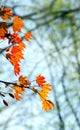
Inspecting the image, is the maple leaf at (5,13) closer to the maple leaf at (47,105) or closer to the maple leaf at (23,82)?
the maple leaf at (23,82)

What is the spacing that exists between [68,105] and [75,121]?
0.71 metres

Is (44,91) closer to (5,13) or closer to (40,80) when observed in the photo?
(40,80)

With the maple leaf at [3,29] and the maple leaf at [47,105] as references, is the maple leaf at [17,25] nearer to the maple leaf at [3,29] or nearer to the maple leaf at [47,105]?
the maple leaf at [3,29]

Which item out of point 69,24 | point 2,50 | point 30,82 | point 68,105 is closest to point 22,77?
point 30,82

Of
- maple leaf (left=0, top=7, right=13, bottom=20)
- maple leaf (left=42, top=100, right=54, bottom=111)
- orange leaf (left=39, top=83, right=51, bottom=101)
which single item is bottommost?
maple leaf (left=42, top=100, right=54, bottom=111)

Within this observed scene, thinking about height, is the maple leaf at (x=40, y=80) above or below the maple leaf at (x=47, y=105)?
above

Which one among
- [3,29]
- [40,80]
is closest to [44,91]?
[40,80]

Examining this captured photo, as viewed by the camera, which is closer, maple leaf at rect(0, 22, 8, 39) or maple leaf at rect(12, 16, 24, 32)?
maple leaf at rect(0, 22, 8, 39)

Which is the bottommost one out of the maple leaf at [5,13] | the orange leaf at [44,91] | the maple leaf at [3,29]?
the orange leaf at [44,91]

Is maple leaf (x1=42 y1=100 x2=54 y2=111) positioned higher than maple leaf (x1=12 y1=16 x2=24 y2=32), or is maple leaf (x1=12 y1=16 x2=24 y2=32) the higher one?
maple leaf (x1=12 y1=16 x2=24 y2=32)

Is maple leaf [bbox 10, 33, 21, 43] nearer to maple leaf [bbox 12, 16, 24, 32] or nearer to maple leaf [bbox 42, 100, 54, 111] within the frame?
maple leaf [bbox 12, 16, 24, 32]

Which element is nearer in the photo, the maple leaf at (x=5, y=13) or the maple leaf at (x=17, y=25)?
the maple leaf at (x=5, y=13)

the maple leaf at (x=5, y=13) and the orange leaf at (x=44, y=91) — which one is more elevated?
the maple leaf at (x=5, y=13)

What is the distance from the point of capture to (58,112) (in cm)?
1465
